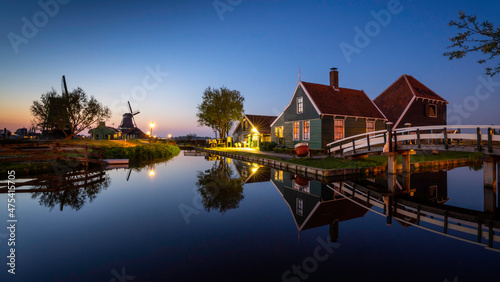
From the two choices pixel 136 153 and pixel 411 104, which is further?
pixel 411 104

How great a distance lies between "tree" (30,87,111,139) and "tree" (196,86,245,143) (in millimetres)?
18405

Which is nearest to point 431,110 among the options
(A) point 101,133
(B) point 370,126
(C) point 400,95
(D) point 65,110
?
(C) point 400,95

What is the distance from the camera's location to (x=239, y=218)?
7238 millimetres

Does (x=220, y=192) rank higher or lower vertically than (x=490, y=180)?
lower

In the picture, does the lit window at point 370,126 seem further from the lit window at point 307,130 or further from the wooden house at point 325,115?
the lit window at point 307,130

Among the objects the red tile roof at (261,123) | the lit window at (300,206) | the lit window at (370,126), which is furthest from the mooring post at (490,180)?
the red tile roof at (261,123)

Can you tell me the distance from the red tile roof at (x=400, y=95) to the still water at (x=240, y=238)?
19.7 meters

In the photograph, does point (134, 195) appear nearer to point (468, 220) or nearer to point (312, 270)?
point (312, 270)

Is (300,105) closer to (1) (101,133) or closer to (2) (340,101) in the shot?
(2) (340,101)

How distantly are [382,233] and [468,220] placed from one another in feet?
10.8

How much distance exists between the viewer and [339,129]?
23.5m

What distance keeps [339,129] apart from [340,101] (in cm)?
366

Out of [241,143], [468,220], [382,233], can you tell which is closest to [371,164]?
[468,220]

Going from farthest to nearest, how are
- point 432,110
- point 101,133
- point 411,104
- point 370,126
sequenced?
1. point 101,133
2. point 432,110
3. point 411,104
4. point 370,126
